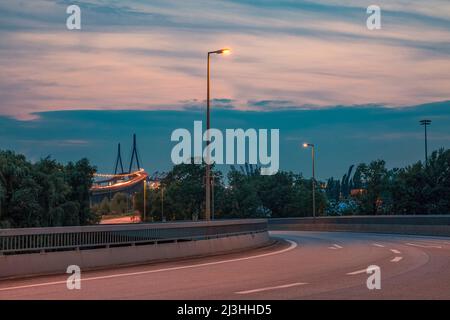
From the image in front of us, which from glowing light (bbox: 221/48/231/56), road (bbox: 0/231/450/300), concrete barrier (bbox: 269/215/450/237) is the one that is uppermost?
glowing light (bbox: 221/48/231/56)

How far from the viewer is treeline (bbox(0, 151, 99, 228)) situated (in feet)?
191

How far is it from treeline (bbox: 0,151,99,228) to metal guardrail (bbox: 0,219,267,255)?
27.3 metres

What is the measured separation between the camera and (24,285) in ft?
55.8

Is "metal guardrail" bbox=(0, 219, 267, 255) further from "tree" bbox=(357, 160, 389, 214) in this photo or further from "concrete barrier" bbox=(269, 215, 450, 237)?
"tree" bbox=(357, 160, 389, 214)

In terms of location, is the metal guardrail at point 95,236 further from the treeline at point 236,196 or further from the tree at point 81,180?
the treeline at point 236,196

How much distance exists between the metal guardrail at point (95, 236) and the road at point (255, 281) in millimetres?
1432

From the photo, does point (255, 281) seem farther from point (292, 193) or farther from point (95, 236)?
point (292, 193)

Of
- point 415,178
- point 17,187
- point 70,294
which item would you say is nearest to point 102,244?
point 70,294

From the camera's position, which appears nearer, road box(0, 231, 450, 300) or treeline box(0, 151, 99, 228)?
road box(0, 231, 450, 300)

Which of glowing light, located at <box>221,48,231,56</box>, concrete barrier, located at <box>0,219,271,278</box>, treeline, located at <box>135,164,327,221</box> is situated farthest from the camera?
treeline, located at <box>135,164,327,221</box>

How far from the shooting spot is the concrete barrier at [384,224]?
52.8 metres

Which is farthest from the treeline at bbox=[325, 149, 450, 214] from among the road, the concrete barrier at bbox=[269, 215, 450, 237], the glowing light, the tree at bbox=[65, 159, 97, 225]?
the road

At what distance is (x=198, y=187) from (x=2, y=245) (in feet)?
400

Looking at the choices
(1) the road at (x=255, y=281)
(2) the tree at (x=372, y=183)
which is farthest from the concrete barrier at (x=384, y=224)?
(2) the tree at (x=372, y=183)
